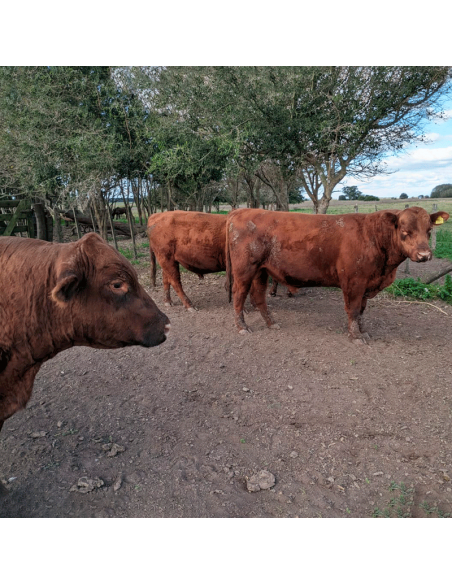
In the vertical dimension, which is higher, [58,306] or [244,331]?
[58,306]

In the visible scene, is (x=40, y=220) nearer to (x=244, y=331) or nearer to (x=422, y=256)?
(x=244, y=331)

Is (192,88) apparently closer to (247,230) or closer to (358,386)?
(247,230)

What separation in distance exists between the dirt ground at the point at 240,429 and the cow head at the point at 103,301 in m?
1.08

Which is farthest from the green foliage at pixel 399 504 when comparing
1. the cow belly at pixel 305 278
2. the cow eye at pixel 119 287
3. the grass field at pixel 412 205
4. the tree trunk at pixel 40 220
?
the tree trunk at pixel 40 220

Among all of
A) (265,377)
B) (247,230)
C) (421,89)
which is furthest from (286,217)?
(421,89)

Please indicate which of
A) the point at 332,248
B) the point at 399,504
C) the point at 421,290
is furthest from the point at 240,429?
the point at 421,290

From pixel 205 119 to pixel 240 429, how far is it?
5.99 metres

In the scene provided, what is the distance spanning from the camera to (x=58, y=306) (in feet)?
7.75

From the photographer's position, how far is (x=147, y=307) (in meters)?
2.55

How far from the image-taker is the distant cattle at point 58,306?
7.60 ft

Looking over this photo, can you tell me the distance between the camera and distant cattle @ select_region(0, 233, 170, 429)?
7.60 ft

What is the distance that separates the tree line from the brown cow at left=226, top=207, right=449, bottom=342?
6.38 ft

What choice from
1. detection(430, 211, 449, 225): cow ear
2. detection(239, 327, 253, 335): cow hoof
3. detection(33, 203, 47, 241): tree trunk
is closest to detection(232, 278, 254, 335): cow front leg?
detection(239, 327, 253, 335): cow hoof

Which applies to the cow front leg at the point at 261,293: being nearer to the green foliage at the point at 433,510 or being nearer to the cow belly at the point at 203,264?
the cow belly at the point at 203,264
